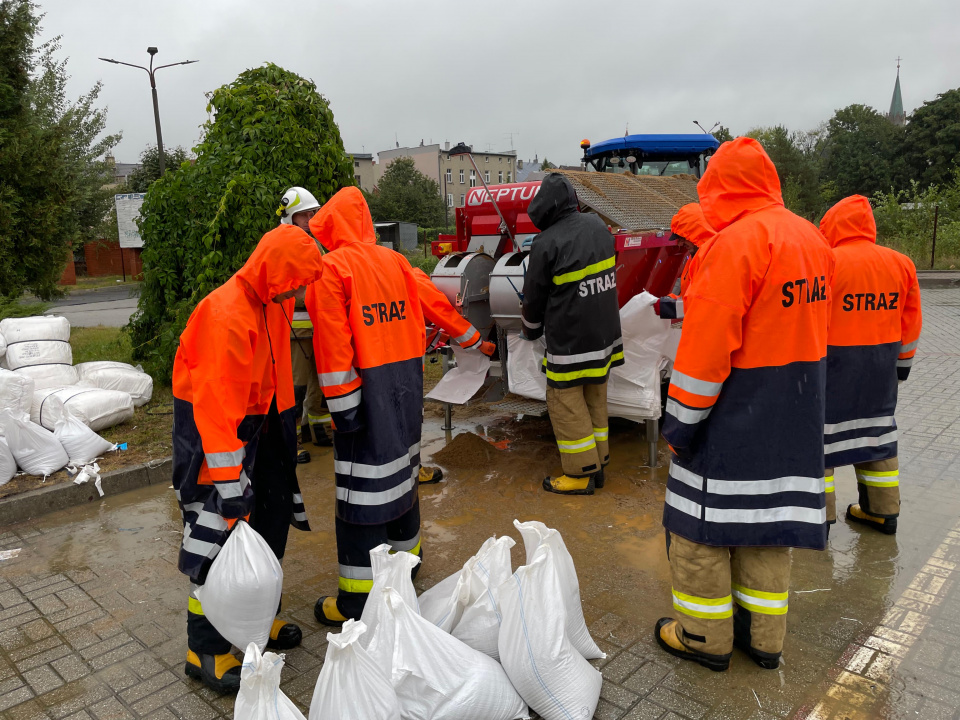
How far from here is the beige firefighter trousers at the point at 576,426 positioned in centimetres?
425

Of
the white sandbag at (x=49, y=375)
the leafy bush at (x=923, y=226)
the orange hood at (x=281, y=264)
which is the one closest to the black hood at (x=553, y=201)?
the orange hood at (x=281, y=264)

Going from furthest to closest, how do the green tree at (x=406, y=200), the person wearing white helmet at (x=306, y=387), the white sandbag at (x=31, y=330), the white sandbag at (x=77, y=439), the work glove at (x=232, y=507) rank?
the green tree at (x=406, y=200), the white sandbag at (x=31, y=330), the person wearing white helmet at (x=306, y=387), the white sandbag at (x=77, y=439), the work glove at (x=232, y=507)

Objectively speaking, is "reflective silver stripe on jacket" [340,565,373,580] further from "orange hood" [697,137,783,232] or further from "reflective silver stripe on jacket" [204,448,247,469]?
"orange hood" [697,137,783,232]

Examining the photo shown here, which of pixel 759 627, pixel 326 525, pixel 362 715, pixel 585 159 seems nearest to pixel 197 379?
pixel 362 715

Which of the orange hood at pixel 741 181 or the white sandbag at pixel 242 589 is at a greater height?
the orange hood at pixel 741 181

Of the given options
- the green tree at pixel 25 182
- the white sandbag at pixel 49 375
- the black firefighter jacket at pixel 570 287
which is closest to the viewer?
the black firefighter jacket at pixel 570 287

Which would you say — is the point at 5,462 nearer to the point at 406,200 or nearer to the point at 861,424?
the point at 861,424

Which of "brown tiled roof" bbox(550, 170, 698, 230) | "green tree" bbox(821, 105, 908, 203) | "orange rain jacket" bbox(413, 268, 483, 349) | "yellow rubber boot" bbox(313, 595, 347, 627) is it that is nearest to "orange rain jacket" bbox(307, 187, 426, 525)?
"orange rain jacket" bbox(413, 268, 483, 349)

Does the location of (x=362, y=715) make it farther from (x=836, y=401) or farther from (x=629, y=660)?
(x=836, y=401)

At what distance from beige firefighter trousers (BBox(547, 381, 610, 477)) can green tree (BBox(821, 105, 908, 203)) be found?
113 ft

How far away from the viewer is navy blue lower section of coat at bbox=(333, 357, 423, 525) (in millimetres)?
2846

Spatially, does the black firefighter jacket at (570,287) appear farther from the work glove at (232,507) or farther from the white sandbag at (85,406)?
the white sandbag at (85,406)

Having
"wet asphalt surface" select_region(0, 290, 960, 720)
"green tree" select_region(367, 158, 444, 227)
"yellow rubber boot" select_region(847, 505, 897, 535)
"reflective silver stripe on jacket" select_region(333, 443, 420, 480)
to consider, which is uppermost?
"green tree" select_region(367, 158, 444, 227)

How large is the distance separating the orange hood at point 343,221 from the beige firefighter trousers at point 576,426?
170cm
